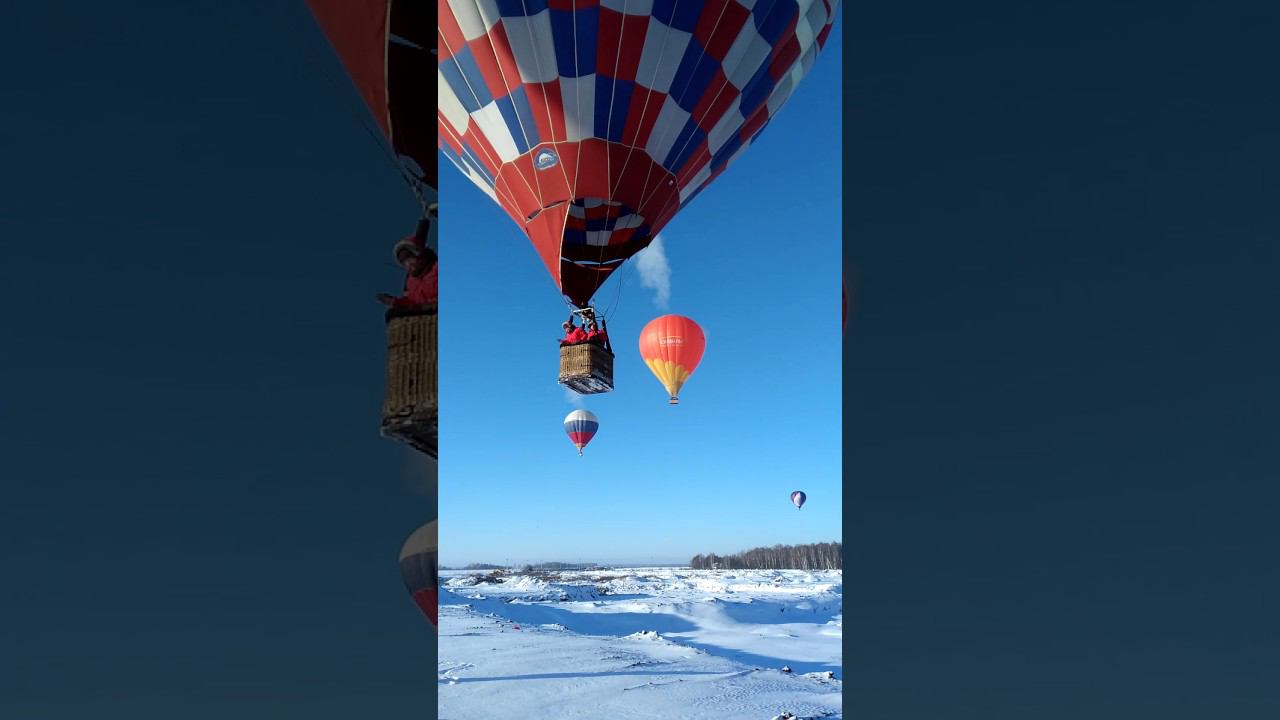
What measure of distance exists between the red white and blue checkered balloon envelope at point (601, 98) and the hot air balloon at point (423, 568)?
7.04 ft

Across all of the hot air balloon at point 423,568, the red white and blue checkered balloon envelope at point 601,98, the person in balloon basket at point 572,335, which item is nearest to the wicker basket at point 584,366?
the person in balloon basket at point 572,335

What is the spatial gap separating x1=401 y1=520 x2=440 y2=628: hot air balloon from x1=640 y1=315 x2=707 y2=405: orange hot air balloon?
6.46m

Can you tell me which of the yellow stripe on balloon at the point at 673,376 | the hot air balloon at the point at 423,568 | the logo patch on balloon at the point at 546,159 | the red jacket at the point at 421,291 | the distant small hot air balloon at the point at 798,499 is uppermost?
Answer: the logo patch on balloon at the point at 546,159

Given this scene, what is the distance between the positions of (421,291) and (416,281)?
0.02 metres

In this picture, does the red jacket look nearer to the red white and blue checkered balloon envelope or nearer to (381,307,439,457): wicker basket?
(381,307,439,457): wicker basket

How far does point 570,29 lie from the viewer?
2.93 m

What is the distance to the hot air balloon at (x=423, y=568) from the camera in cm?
116

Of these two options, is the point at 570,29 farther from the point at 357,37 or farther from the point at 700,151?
the point at 357,37

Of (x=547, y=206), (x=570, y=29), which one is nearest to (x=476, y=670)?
(x=547, y=206)

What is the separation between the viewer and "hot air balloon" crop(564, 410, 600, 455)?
935 centimetres

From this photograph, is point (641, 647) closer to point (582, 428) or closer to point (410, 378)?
point (582, 428)

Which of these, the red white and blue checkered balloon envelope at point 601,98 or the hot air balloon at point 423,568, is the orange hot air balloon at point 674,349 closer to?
the red white and blue checkered balloon envelope at point 601,98

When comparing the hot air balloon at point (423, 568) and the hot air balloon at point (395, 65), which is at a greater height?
the hot air balloon at point (395, 65)

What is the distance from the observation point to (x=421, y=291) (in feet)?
3.82
